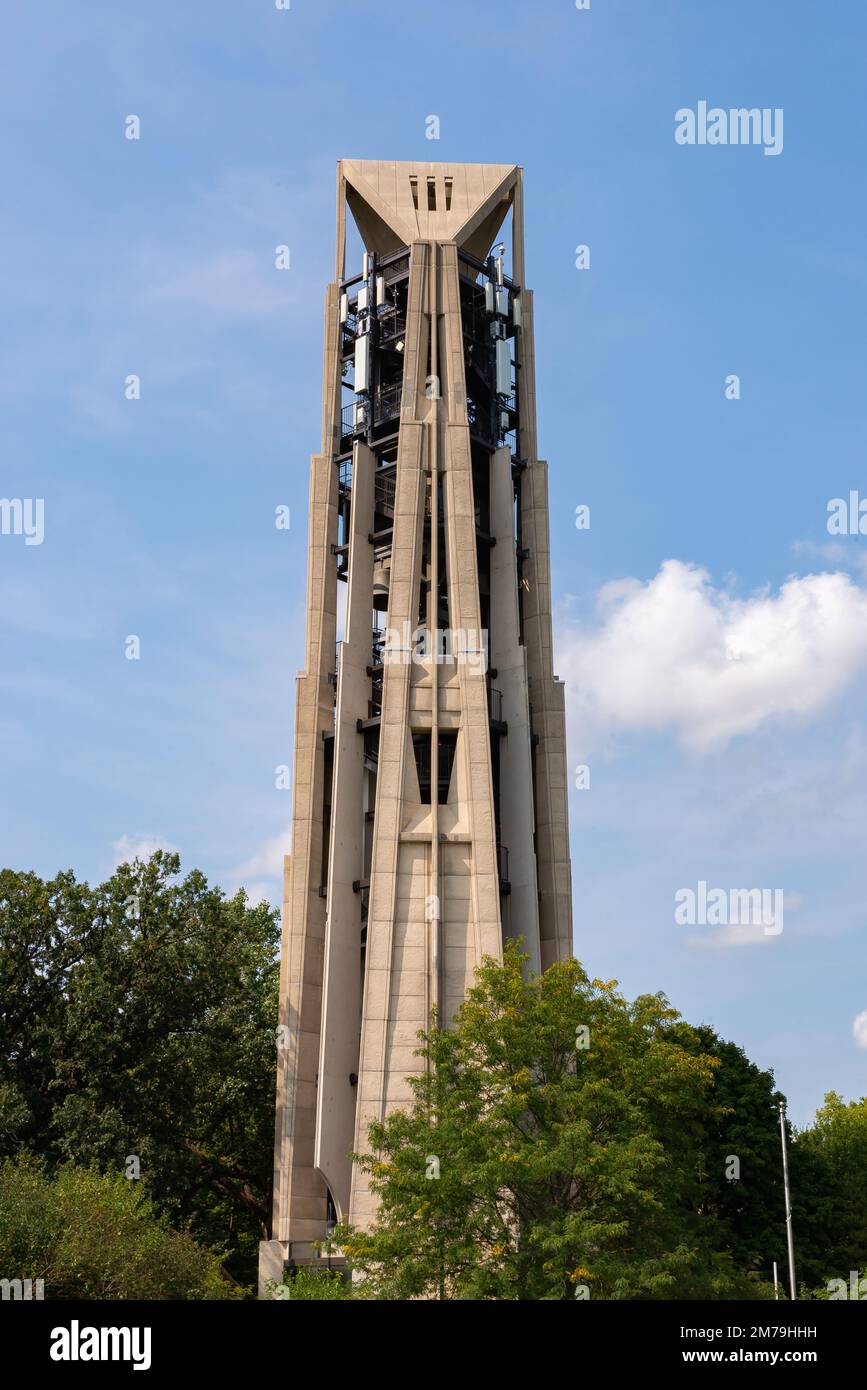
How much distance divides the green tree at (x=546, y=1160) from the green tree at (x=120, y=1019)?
16.2m

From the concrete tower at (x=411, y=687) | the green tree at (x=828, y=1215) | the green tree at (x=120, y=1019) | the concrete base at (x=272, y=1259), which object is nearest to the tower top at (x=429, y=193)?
the concrete tower at (x=411, y=687)

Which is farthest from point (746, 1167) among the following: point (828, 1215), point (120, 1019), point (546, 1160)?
point (546, 1160)

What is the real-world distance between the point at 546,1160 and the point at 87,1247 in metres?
11.8

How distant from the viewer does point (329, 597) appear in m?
61.2

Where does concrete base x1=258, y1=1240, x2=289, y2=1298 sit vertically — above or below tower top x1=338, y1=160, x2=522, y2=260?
below

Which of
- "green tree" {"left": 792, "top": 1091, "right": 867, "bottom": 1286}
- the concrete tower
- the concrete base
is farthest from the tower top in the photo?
"green tree" {"left": 792, "top": 1091, "right": 867, "bottom": 1286}

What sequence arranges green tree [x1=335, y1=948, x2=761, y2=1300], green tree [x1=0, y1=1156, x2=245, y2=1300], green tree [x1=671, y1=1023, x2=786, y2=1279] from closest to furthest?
green tree [x1=335, y1=948, x2=761, y2=1300], green tree [x1=0, y1=1156, x2=245, y2=1300], green tree [x1=671, y1=1023, x2=786, y2=1279]

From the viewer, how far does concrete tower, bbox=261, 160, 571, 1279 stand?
5259 cm

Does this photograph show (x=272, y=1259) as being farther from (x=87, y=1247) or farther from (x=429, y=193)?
(x=429, y=193)

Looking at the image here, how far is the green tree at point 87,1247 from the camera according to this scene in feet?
118

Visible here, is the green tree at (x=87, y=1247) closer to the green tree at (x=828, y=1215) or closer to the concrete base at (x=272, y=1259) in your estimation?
the concrete base at (x=272, y=1259)

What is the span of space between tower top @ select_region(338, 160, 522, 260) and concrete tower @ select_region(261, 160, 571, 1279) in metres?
0.10

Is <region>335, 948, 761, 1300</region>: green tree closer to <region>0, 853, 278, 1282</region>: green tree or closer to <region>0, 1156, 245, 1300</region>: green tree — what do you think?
<region>0, 1156, 245, 1300</region>: green tree
